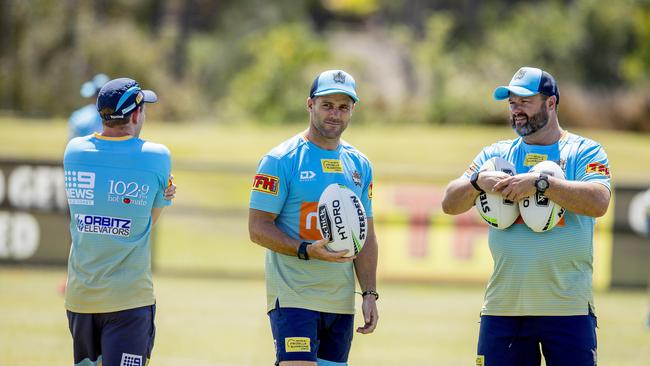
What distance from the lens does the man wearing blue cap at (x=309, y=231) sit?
6066mm

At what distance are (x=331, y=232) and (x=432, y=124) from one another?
117ft

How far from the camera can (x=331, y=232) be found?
234 inches

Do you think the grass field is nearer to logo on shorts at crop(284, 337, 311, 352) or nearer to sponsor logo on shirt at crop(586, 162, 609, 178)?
logo on shorts at crop(284, 337, 311, 352)

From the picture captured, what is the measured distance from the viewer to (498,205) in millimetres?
5988

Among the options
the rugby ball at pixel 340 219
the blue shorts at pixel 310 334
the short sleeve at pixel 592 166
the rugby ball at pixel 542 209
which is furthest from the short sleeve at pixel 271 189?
the short sleeve at pixel 592 166

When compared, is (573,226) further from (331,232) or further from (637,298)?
(637,298)

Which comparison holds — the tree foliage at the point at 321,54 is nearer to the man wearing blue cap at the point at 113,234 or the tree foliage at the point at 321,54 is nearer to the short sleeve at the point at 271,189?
the short sleeve at the point at 271,189

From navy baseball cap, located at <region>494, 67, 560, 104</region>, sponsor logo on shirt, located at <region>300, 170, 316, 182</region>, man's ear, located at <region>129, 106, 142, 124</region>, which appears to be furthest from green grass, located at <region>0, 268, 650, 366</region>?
navy baseball cap, located at <region>494, 67, 560, 104</region>

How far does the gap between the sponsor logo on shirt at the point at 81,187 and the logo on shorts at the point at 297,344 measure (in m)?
1.39

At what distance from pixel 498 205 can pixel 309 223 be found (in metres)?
1.13

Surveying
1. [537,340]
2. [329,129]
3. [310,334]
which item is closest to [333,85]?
[329,129]

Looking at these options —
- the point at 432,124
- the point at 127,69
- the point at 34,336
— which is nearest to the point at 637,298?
the point at 34,336

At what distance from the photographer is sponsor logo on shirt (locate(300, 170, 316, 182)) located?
6156 millimetres

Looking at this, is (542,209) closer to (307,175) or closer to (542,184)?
(542,184)
